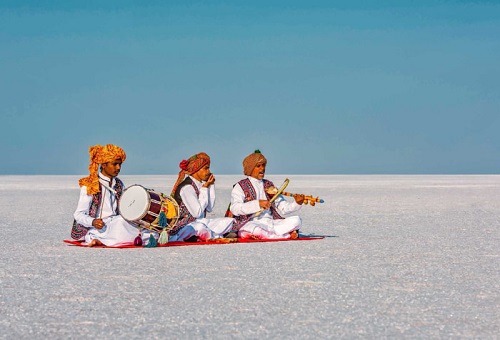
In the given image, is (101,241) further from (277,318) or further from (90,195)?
(277,318)

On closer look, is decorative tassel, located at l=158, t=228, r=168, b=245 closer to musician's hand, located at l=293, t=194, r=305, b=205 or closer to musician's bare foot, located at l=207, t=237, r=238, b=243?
musician's bare foot, located at l=207, t=237, r=238, b=243

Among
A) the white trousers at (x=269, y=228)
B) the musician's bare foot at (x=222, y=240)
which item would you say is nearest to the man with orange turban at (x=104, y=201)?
the musician's bare foot at (x=222, y=240)

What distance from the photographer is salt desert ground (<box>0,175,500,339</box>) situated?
4859 mm

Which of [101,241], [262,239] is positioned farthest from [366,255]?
[101,241]

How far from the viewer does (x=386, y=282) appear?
Answer: 21.3 feet

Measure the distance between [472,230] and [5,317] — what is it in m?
7.52

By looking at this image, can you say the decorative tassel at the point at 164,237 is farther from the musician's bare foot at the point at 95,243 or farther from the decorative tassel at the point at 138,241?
the musician's bare foot at the point at 95,243

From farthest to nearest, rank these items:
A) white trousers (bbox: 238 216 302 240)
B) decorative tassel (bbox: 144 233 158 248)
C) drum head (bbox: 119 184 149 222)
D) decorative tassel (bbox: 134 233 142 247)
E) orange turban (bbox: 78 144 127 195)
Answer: white trousers (bbox: 238 216 302 240), decorative tassel (bbox: 134 233 142 247), decorative tassel (bbox: 144 233 158 248), orange turban (bbox: 78 144 127 195), drum head (bbox: 119 184 149 222)

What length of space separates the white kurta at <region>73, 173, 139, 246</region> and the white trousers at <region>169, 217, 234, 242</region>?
566mm

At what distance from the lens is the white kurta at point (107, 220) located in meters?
8.63

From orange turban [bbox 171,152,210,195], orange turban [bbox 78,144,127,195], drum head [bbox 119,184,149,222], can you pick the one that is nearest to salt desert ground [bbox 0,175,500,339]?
drum head [bbox 119,184,149,222]

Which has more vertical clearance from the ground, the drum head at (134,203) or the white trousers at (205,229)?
the drum head at (134,203)

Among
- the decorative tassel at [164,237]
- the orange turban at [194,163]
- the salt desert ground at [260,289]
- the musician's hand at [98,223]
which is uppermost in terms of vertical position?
the orange turban at [194,163]

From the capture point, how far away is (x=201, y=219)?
9414 millimetres
